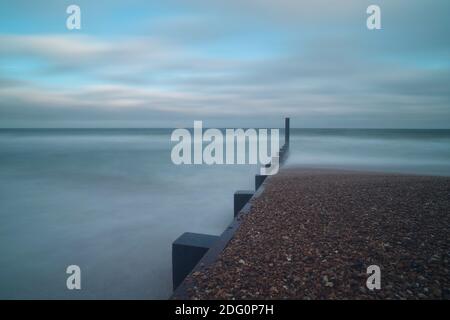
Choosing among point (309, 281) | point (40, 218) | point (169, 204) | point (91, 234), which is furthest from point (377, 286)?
point (40, 218)

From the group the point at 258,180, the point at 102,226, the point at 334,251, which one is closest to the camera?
the point at 334,251

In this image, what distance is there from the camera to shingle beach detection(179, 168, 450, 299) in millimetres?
2670

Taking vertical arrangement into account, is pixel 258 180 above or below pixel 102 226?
above

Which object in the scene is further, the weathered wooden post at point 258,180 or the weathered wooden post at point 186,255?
the weathered wooden post at point 258,180

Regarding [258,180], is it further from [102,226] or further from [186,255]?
[186,255]

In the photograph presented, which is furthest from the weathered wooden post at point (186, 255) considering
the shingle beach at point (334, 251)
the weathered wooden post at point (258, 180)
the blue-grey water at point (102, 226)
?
the weathered wooden post at point (258, 180)

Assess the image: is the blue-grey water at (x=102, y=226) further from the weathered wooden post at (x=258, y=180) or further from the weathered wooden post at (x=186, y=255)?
the weathered wooden post at (x=258, y=180)

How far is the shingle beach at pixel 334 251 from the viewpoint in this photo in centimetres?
267

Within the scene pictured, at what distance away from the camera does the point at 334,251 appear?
3.45 metres

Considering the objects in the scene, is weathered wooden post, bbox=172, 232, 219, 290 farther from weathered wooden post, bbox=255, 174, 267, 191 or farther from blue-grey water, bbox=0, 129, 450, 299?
weathered wooden post, bbox=255, 174, 267, 191

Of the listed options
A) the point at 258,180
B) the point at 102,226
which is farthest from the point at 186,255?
the point at 258,180

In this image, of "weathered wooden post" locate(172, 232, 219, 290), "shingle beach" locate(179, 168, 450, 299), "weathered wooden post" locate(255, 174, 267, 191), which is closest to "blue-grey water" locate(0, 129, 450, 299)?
"weathered wooden post" locate(172, 232, 219, 290)

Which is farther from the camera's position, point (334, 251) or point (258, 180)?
point (258, 180)

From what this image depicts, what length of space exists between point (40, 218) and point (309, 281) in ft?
25.3
